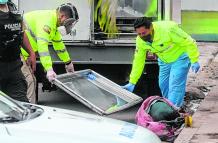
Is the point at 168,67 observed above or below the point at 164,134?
above

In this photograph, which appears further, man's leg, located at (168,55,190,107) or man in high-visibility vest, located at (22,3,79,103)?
man's leg, located at (168,55,190,107)

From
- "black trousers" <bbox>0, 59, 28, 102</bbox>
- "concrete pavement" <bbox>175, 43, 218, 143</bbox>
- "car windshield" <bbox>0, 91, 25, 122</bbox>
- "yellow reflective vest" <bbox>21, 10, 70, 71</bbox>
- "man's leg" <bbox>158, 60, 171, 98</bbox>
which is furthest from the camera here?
"man's leg" <bbox>158, 60, 171, 98</bbox>

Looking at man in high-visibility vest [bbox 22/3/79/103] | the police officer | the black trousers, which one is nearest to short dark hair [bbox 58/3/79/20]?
man in high-visibility vest [bbox 22/3/79/103]

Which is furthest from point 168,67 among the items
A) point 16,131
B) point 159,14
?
point 16,131

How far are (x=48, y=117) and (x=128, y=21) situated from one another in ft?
19.3

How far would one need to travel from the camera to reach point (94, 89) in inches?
321

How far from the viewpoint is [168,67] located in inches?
336

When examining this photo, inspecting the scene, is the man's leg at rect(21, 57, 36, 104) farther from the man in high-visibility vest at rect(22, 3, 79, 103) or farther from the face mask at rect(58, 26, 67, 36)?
the face mask at rect(58, 26, 67, 36)

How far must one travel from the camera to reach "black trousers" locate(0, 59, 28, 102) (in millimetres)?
6762

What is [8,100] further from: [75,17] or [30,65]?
[75,17]

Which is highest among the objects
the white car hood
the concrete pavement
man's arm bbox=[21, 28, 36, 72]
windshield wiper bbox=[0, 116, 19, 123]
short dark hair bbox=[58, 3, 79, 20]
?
short dark hair bbox=[58, 3, 79, 20]

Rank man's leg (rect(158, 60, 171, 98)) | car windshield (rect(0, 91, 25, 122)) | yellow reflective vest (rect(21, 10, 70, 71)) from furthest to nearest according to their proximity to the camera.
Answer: man's leg (rect(158, 60, 171, 98)), yellow reflective vest (rect(21, 10, 70, 71)), car windshield (rect(0, 91, 25, 122))

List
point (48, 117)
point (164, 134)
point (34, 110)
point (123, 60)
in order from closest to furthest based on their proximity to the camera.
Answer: point (48, 117), point (34, 110), point (164, 134), point (123, 60)

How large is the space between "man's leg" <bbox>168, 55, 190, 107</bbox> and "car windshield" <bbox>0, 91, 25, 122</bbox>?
3.74 meters
